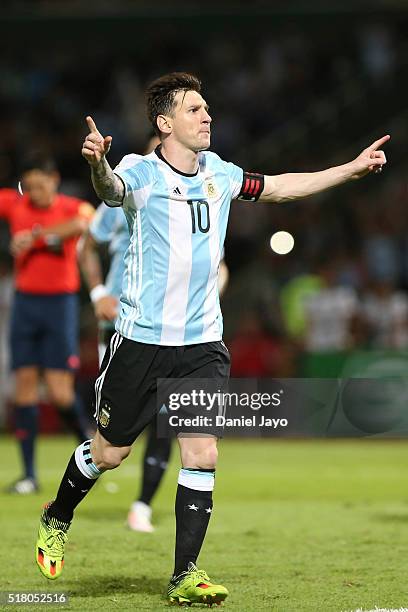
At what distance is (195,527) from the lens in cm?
571

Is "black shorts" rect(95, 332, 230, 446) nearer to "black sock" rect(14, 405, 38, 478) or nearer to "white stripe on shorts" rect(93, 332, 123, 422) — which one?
"white stripe on shorts" rect(93, 332, 123, 422)

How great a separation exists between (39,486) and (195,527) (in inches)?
192

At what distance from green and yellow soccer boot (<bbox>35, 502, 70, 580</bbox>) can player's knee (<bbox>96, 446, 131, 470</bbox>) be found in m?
0.42

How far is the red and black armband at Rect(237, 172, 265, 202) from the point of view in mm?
6062

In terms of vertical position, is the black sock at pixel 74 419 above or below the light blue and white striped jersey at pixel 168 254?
below

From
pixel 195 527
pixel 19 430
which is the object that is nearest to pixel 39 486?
pixel 19 430

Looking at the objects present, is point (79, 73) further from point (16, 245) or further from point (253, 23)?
point (16, 245)

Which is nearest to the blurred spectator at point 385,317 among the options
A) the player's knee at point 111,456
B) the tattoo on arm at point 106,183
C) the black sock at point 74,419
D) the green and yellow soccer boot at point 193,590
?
the black sock at point 74,419

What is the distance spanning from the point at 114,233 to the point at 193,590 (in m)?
3.28

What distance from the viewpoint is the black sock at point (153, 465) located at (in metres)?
8.11

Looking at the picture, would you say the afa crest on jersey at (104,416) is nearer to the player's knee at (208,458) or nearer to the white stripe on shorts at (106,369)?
the white stripe on shorts at (106,369)

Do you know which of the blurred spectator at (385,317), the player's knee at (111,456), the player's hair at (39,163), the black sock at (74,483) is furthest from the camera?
Answer: the blurred spectator at (385,317)

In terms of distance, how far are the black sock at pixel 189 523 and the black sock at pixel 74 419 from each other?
4.60m

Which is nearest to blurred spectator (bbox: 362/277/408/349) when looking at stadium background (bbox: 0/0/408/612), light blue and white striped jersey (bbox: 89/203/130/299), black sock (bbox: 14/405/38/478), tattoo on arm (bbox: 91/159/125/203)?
stadium background (bbox: 0/0/408/612)
